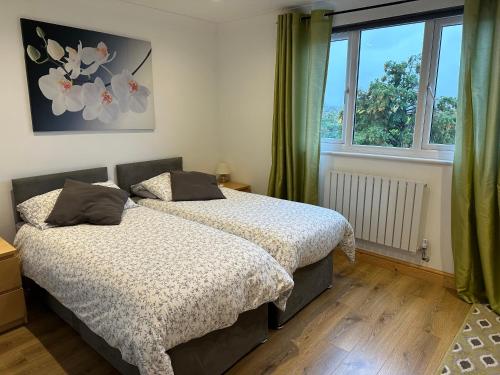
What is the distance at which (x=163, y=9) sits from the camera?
3.41 meters

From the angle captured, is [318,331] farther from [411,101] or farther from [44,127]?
[44,127]

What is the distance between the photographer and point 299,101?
3459 mm

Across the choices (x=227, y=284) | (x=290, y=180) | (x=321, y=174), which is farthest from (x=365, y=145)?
Result: (x=227, y=284)

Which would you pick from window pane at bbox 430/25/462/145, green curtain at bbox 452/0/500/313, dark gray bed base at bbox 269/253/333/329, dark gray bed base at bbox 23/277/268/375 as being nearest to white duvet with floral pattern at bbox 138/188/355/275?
dark gray bed base at bbox 269/253/333/329

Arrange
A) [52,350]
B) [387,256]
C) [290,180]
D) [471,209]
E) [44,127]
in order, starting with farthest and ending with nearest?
[290,180]
[387,256]
[44,127]
[471,209]
[52,350]

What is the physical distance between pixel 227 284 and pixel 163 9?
2893mm

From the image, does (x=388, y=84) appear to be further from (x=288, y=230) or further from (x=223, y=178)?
(x=223, y=178)

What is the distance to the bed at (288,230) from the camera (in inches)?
90.4

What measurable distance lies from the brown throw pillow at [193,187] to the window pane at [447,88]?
1.98 meters

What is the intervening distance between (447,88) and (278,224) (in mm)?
1822

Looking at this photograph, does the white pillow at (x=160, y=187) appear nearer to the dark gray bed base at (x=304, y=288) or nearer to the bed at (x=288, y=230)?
the bed at (x=288, y=230)

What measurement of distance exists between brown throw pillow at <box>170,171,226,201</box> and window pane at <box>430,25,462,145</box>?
198cm

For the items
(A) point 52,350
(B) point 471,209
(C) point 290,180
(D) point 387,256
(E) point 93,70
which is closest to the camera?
(A) point 52,350

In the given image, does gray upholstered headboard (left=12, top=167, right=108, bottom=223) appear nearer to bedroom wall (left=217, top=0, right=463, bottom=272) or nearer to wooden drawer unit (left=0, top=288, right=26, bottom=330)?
wooden drawer unit (left=0, top=288, right=26, bottom=330)
